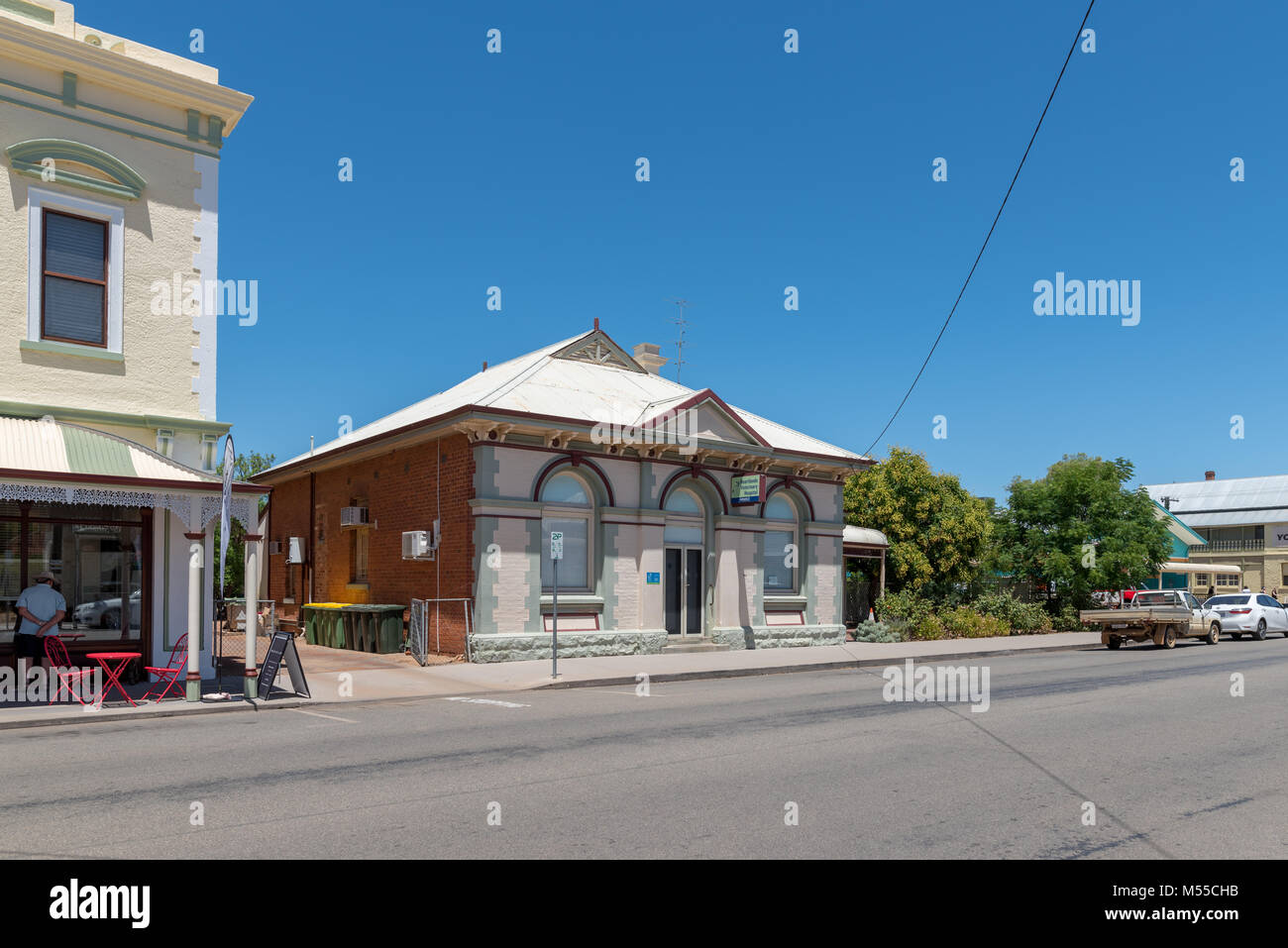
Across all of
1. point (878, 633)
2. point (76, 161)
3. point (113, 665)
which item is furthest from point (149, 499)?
point (878, 633)

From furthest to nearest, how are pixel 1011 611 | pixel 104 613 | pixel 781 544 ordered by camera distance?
pixel 1011 611
pixel 781 544
pixel 104 613

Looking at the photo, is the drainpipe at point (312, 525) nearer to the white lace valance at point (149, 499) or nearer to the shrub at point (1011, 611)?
the white lace valance at point (149, 499)

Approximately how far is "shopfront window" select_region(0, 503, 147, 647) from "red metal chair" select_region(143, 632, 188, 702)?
2.33ft

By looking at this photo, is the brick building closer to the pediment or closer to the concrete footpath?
the pediment

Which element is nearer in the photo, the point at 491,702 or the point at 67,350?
the point at 491,702

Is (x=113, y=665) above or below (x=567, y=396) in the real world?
below

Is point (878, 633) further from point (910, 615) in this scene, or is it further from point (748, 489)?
point (748, 489)

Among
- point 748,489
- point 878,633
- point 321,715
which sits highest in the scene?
point 748,489

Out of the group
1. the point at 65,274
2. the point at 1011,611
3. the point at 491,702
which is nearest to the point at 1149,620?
the point at 1011,611

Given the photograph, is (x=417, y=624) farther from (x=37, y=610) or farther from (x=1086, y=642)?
(x=1086, y=642)

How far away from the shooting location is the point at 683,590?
2330cm

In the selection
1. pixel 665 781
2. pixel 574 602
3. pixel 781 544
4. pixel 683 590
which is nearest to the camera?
pixel 665 781

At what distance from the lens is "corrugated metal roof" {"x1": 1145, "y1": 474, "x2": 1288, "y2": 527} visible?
70750 millimetres

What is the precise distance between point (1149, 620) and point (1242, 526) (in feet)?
173
